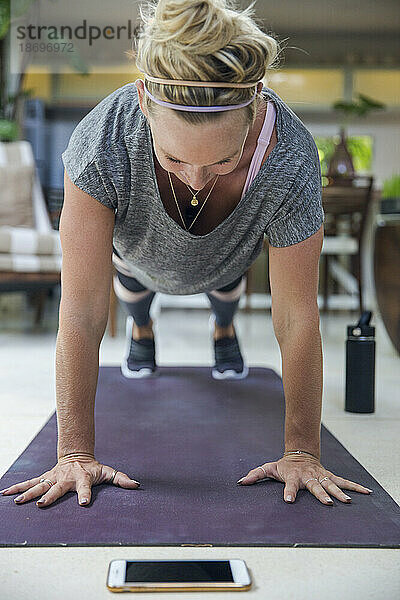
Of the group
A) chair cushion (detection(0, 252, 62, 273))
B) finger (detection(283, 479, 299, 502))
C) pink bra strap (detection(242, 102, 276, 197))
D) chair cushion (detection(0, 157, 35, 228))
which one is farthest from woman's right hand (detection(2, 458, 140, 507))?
chair cushion (detection(0, 157, 35, 228))

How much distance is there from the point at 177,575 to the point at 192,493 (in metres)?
0.30

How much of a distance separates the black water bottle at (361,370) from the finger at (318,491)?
0.72 m

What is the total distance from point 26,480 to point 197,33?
0.84 m

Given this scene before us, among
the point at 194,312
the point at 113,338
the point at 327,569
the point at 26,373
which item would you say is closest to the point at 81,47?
the point at 194,312

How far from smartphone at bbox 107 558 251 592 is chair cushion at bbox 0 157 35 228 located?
279cm

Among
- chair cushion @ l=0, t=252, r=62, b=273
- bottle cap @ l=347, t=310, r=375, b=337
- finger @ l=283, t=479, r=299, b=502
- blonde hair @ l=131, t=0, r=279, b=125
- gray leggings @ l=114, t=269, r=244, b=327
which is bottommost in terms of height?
finger @ l=283, t=479, r=299, b=502

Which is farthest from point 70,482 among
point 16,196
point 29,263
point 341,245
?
point 341,245

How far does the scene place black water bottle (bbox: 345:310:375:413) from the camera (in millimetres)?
1860

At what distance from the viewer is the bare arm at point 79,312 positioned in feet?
3.89

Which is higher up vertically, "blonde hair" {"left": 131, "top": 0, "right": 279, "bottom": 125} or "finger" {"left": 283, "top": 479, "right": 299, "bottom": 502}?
"blonde hair" {"left": 131, "top": 0, "right": 279, "bottom": 125}

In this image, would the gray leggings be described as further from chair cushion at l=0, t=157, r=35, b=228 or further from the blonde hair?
chair cushion at l=0, t=157, r=35, b=228

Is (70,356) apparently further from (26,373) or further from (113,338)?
(113,338)

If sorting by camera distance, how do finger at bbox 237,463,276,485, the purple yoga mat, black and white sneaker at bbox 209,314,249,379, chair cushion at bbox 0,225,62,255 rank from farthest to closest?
chair cushion at bbox 0,225,62,255
black and white sneaker at bbox 209,314,249,379
finger at bbox 237,463,276,485
the purple yoga mat

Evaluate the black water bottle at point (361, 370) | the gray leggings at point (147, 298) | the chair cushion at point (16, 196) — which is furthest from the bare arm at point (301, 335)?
the chair cushion at point (16, 196)
